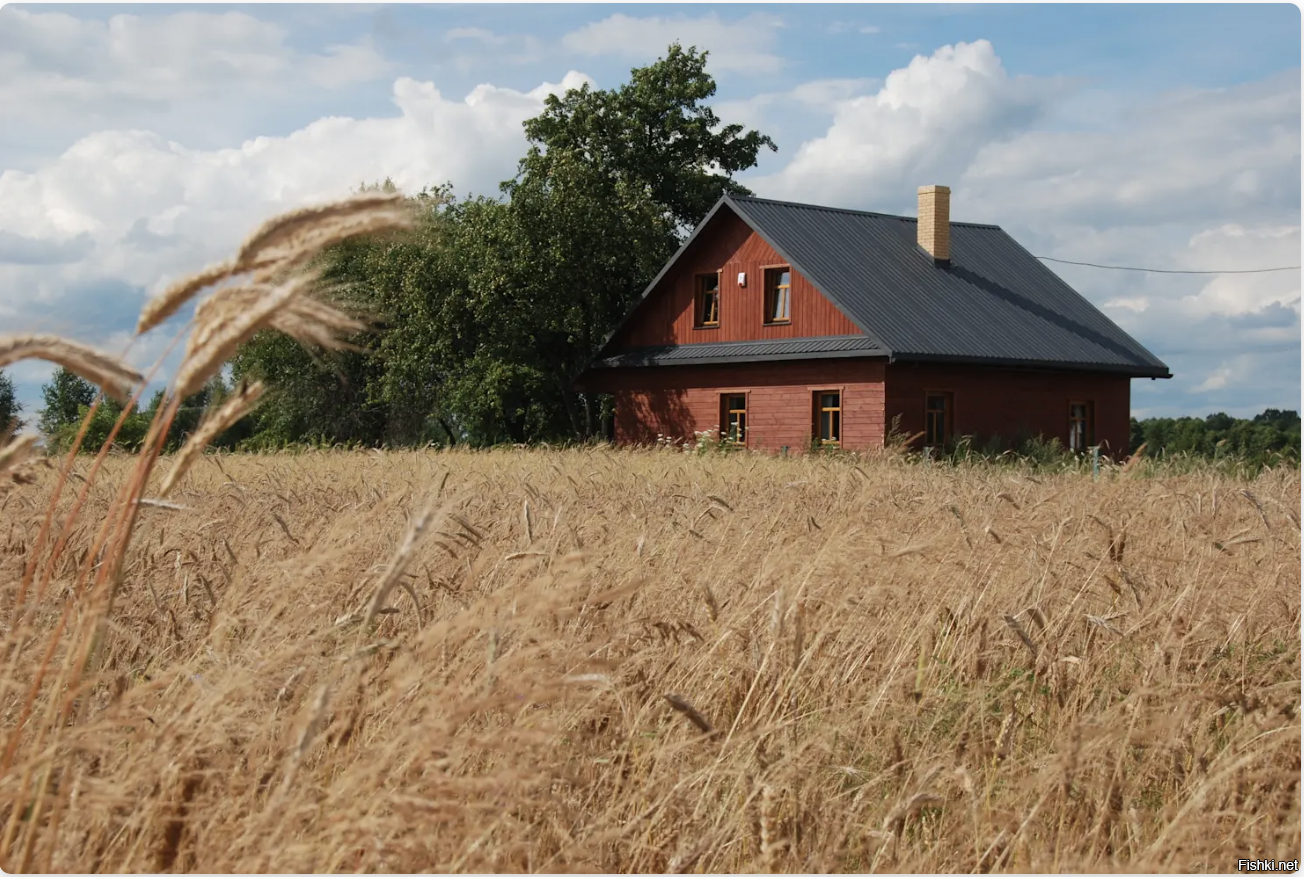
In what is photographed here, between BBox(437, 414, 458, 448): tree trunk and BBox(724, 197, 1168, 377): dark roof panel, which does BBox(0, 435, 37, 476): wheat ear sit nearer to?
BBox(724, 197, 1168, 377): dark roof panel

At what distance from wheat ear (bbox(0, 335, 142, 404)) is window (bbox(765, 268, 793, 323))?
26332mm

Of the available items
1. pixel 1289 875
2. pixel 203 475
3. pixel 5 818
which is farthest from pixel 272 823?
pixel 203 475

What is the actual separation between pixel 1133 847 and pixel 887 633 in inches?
47.3

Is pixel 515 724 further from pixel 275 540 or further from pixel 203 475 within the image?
pixel 203 475

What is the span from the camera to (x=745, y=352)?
92.5ft

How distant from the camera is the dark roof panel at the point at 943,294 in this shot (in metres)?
26.3

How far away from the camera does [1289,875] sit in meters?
2.85

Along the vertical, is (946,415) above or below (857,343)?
below

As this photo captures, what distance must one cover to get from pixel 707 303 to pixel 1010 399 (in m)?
7.86

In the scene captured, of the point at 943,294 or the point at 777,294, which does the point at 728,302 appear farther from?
the point at 943,294

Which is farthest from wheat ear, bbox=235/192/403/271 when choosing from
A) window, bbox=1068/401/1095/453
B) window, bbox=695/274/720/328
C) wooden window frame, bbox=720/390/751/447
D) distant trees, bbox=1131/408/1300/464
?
distant trees, bbox=1131/408/1300/464

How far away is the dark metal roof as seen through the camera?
25766mm

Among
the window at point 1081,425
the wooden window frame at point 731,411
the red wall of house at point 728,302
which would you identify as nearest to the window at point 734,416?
the wooden window frame at point 731,411

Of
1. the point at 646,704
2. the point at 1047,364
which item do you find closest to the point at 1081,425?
the point at 1047,364
